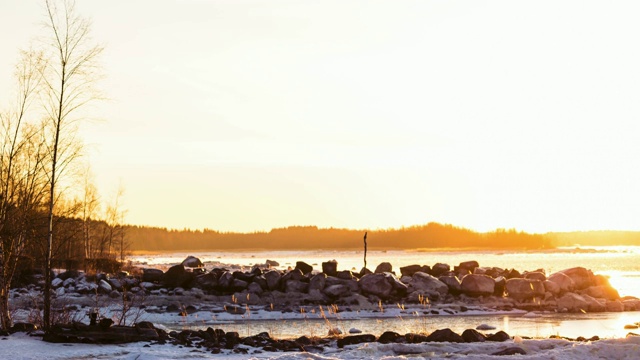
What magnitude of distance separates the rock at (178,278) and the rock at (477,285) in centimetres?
1270

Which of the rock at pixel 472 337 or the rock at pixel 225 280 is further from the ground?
the rock at pixel 225 280

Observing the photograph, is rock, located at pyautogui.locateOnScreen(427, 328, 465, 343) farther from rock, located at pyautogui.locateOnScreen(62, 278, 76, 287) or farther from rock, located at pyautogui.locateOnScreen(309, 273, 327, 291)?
rock, located at pyautogui.locateOnScreen(62, 278, 76, 287)

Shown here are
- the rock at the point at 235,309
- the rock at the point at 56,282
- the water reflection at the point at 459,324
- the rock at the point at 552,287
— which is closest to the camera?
the water reflection at the point at 459,324

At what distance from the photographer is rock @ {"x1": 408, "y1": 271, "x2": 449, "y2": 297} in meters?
34.6

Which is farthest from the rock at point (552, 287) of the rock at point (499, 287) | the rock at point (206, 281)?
the rock at point (206, 281)

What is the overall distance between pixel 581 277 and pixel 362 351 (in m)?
24.3

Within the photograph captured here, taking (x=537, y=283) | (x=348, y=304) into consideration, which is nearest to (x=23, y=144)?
(x=348, y=304)

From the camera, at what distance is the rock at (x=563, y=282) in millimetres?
35250

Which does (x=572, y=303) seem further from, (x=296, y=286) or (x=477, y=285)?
(x=296, y=286)

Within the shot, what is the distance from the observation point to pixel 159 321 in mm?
26000

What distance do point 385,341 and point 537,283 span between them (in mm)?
19413

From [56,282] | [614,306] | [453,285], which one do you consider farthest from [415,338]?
[56,282]

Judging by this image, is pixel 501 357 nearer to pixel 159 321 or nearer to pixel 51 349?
pixel 51 349

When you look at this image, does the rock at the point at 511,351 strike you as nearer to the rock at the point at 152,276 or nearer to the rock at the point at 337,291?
the rock at the point at 337,291
